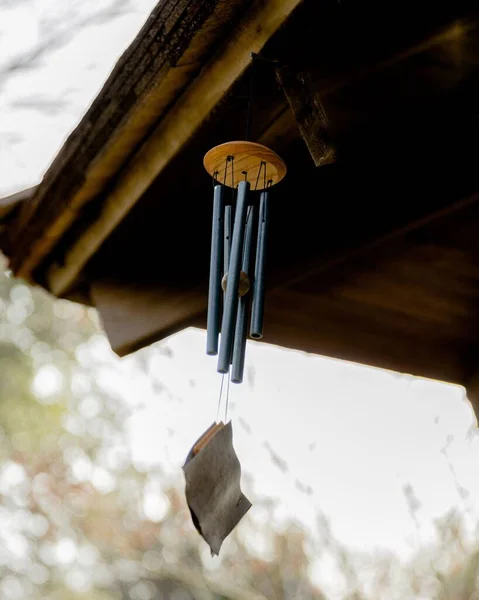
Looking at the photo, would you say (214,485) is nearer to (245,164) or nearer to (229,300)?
(229,300)

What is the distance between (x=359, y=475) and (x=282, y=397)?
4.34 ft

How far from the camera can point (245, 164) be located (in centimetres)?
149

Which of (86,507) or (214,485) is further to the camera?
(86,507)

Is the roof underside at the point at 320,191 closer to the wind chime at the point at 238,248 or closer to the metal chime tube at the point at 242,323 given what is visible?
the wind chime at the point at 238,248

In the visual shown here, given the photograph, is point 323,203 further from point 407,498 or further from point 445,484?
point 407,498

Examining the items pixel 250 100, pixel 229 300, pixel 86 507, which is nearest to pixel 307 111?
pixel 250 100

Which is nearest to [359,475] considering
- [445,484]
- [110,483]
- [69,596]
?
[445,484]

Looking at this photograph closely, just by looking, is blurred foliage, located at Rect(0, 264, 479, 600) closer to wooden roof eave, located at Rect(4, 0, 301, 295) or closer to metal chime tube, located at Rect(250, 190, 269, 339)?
wooden roof eave, located at Rect(4, 0, 301, 295)

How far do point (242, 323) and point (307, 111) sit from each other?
48cm

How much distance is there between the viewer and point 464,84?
5.28ft

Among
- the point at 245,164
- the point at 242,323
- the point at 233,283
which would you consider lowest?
the point at 242,323

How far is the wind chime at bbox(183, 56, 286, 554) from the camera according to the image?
4.66 feet

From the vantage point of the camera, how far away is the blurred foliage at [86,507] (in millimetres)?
9609

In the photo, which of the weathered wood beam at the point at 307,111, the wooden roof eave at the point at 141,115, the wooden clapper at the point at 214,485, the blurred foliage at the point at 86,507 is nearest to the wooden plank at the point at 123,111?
the wooden roof eave at the point at 141,115
